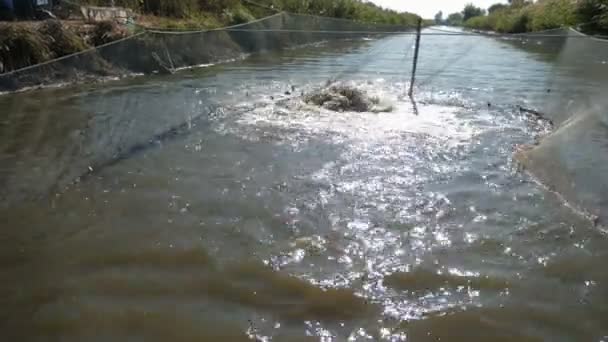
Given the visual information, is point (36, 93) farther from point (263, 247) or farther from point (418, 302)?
point (418, 302)

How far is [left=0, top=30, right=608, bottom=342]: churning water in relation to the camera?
3.28 m

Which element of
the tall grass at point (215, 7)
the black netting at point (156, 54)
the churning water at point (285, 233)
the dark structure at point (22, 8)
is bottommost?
the churning water at point (285, 233)

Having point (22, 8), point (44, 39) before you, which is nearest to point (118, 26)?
point (22, 8)

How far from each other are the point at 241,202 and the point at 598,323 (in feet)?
11.1

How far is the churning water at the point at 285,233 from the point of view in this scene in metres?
3.28

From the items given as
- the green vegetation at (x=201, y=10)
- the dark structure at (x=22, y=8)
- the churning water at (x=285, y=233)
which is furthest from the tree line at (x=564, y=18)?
the dark structure at (x=22, y=8)

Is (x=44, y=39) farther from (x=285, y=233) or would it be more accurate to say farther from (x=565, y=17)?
(x=565, y=17)

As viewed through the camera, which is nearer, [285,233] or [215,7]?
[285,233]

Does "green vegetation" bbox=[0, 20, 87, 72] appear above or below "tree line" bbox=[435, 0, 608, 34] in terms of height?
below

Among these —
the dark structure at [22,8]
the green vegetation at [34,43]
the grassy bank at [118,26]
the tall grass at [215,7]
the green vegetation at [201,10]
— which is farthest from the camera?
the tall grass at [215,7]

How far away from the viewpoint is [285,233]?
4.40m

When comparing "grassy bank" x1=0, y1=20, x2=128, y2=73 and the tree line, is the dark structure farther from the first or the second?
the tree line

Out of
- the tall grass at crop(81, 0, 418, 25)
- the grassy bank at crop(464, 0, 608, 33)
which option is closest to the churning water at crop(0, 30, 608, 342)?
the tall grass at crop(81, 0, 418, 25)

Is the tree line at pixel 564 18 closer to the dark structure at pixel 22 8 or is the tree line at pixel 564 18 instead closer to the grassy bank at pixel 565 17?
the grassy bank at pixel 565 17
